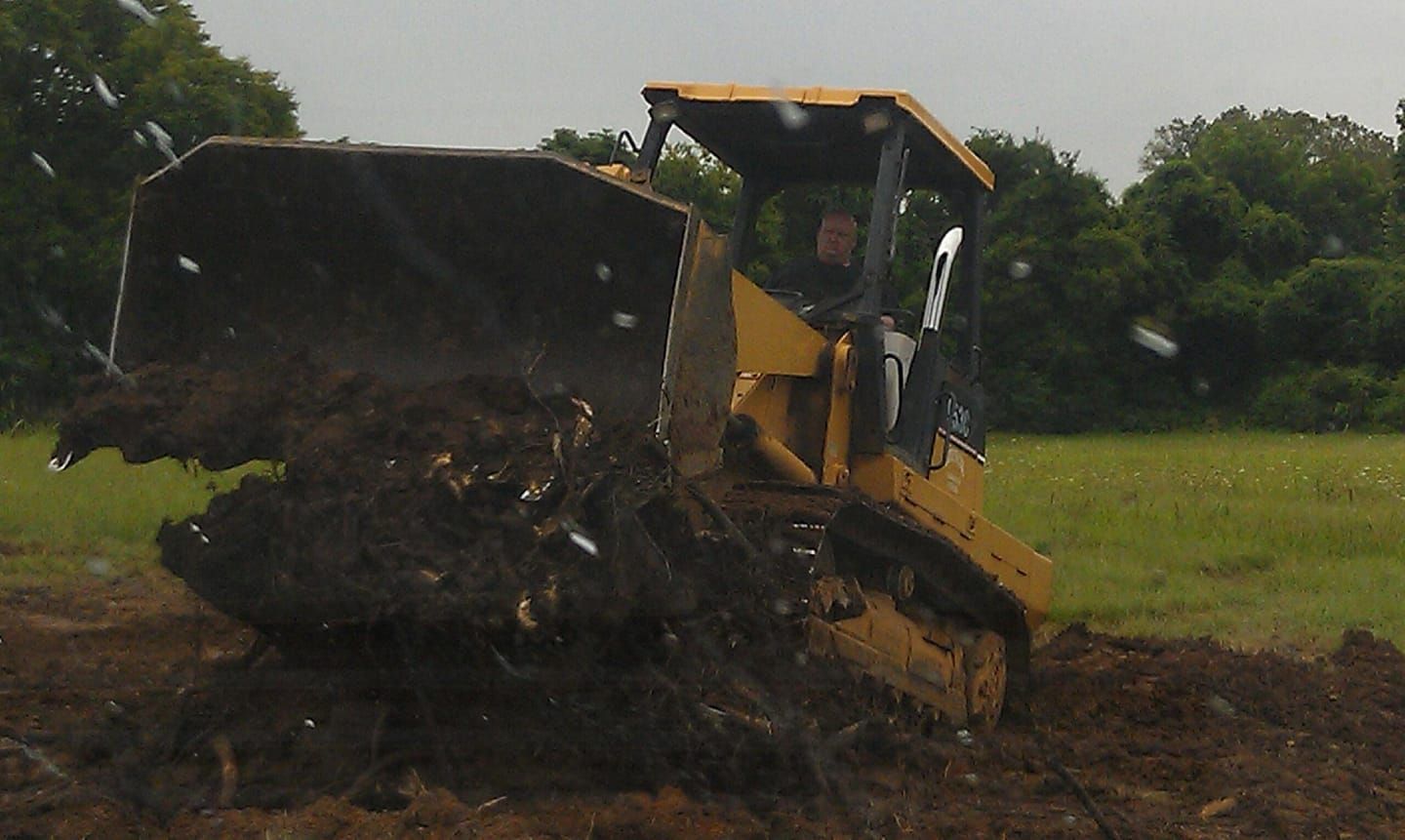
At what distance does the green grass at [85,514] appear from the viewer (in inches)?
441

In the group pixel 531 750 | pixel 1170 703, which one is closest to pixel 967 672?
pixel 1170 703

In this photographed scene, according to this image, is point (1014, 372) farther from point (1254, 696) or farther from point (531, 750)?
point (531, 750)

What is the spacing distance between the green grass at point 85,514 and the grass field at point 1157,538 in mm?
18

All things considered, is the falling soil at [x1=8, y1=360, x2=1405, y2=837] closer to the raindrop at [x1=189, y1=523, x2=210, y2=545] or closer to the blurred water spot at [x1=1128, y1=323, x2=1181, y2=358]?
the raindrop at [x1=189, y1=523, x2=210, y2=545]

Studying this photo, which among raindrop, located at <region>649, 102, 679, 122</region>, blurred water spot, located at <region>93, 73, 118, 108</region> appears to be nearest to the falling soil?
raindrop, located at <region>649, 102, 679, 122</region>

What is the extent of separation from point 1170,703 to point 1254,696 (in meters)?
0.46

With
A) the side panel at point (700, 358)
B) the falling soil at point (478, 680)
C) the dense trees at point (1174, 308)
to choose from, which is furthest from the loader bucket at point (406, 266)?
the dense trees at point (1174, 308)

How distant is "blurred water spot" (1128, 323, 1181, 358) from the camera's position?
35.7 m

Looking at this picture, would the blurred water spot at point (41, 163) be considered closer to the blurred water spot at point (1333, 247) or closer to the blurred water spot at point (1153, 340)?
the blurred water spot at point (1153, 340)

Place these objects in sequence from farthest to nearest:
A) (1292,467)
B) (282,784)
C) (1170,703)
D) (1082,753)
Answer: (1292,467) → (1170,703) → (1082,753) → (282,784)

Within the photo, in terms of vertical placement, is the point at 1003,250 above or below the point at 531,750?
above

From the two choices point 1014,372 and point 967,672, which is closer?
point 967,672

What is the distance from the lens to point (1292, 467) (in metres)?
→ 22.1

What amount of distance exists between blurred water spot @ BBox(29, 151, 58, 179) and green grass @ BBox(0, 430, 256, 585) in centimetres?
1255
